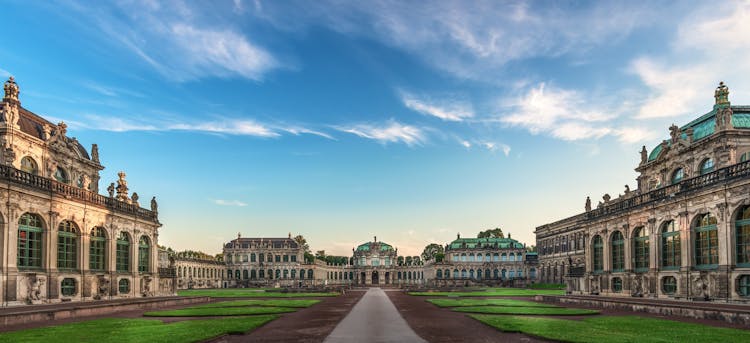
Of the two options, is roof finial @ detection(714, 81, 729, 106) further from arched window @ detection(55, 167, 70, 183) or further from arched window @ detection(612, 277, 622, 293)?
arched window @ detection(55, 167, 70, 183)

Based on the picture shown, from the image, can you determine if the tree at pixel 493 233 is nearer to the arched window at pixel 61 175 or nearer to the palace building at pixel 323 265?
the palace building at pixel 323 265

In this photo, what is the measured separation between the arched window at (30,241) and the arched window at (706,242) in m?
47.2

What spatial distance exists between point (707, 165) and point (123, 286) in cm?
5323

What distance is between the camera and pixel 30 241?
124ft

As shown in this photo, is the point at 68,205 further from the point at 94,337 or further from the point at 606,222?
the point at 606,222

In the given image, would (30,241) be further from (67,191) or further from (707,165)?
(707,165)

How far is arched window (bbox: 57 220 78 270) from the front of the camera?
41094 mm

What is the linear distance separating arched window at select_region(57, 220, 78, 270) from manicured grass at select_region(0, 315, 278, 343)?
16334mm

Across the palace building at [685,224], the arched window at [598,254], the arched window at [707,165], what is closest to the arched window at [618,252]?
the palace building at [685,224]

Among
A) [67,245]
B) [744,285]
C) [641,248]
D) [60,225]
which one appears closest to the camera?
[744,285]

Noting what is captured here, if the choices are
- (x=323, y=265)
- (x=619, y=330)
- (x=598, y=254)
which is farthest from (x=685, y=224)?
(x=323, y=265)

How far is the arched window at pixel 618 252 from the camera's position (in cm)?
5274

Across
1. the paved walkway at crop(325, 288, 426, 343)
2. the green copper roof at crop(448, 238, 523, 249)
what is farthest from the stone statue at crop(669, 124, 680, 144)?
the green copper roof at crop(448, 238, 523, 249)

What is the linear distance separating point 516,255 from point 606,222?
86452mm
